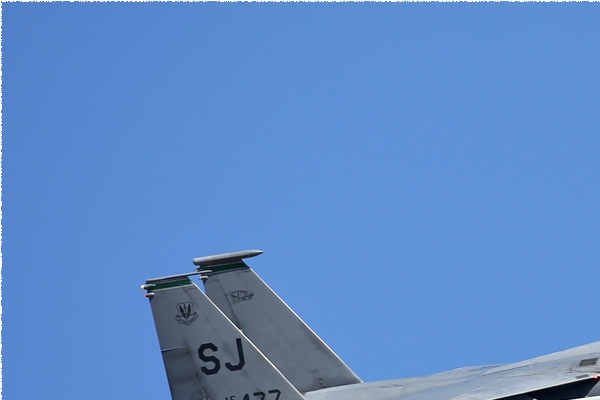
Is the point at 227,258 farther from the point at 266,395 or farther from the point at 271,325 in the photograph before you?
the point at 266,395

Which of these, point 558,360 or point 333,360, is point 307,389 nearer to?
point 333,360

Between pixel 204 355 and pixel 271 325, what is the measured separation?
434 cm

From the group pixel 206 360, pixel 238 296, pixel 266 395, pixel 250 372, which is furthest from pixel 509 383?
pixel 238 296

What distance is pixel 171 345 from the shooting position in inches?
803

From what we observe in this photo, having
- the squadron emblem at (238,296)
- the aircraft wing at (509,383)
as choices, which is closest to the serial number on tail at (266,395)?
the aircraft wing at (509,383)

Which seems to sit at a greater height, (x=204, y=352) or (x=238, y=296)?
(x=238, y=296)

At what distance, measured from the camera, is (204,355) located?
2042cm

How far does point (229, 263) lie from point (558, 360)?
257 inches

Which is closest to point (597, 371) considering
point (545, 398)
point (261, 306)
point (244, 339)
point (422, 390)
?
point (545, 398)

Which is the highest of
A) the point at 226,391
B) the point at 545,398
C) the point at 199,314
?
the point at 199,314

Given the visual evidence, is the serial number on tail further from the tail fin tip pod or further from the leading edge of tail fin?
the tail fin tip pod

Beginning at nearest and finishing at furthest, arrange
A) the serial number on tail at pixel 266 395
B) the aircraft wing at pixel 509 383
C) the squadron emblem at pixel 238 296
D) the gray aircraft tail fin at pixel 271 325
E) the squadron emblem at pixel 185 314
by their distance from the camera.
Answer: the aircraft wing at pixel 509 383
the serial number on tail at pixel 266 395
the squadron emblem at pixel 185 314
the gray aircraft tail fin at pixel 271 325
the squadron emblem at pixel 238 296

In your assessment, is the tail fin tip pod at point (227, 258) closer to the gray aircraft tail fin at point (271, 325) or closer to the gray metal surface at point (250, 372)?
the gray aircraft tail fin at point (271, 325)

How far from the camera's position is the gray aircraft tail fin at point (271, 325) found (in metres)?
24.2
